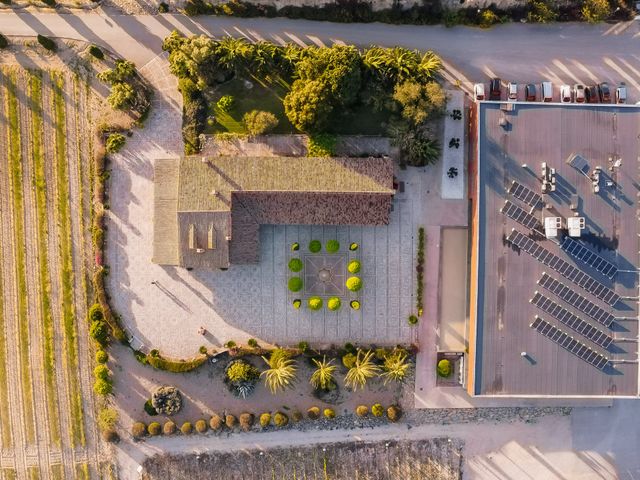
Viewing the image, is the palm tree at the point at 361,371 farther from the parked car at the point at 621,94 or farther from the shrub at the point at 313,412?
the parked car at the point at 621,94

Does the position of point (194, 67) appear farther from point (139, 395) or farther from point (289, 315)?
point (139, 395)

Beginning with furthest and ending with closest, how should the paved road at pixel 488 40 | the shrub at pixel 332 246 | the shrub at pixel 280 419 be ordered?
the paved road at pixel 488 40 → the shrub at pixel 280 419 → the shrub at pixel 332 246

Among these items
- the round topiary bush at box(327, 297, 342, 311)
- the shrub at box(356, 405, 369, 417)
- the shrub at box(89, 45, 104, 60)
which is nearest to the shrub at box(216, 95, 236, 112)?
the shrub at box(89, 45, 104, 60)

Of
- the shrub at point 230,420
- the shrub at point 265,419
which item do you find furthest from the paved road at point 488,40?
the shrub at point 230,420

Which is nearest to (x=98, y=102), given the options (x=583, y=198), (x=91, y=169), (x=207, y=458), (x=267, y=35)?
(x=91, y=169)

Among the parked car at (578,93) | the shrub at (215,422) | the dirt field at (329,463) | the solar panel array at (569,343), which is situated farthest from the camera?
the dirt field at (329,463)

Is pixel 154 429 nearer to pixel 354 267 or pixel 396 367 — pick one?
pixel 396 367

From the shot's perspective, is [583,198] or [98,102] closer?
[583,198]
